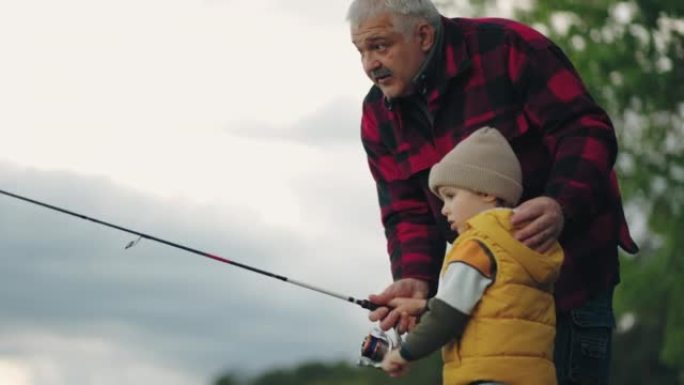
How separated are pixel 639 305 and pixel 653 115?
2.59 meters

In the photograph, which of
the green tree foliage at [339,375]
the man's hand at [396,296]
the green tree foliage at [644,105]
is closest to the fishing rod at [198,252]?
the man's hand at [396,296]

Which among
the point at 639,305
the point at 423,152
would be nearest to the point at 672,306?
the point at 639,305

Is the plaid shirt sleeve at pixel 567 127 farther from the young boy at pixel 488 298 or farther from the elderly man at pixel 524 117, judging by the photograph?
the young boy at pixel 488 298

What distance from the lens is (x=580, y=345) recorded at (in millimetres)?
6219

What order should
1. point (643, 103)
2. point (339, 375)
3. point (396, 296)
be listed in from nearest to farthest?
point (396, 296), point (643, 103), point (339, 375)

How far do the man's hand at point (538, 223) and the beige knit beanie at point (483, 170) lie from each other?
9 centimetres

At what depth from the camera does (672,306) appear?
26.6 meters

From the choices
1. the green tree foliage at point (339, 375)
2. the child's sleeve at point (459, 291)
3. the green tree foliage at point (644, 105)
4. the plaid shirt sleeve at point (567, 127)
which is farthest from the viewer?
the green tree foliage at point (339, 375)

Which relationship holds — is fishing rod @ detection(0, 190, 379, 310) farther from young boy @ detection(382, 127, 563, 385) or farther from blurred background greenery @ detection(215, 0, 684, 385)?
blurred background greenery @ detection(215, 0, 684, 385)

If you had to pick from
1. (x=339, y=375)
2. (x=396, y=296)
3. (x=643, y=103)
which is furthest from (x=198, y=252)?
(x=339, y=375)

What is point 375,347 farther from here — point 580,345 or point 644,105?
point 644,105

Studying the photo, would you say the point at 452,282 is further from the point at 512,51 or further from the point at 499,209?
the point at 512,51

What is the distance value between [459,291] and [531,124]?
37.7 inches

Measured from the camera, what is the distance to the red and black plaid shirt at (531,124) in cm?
606
